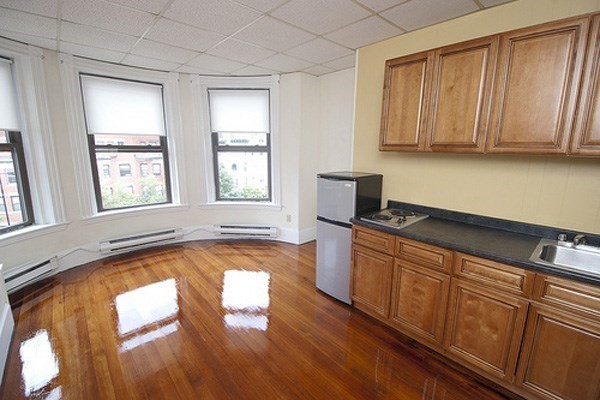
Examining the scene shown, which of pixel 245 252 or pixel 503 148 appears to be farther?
pixel 245 252

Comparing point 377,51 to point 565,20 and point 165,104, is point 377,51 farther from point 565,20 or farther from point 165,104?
point 165,104

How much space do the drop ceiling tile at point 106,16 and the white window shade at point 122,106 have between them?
54.7 inches

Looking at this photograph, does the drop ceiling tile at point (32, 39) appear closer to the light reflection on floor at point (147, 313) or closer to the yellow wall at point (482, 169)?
the light reflection on floor at point (147, 313)

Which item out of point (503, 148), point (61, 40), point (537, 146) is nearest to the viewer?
point (537, 146)

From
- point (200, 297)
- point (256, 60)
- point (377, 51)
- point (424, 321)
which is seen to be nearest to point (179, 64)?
point (256, 60)

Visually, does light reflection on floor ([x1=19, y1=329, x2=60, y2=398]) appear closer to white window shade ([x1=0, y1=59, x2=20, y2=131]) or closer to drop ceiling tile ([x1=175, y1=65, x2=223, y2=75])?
white window shade ([x1=0, y1=59, x2=20, y2=131])

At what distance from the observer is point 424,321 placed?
2.07 meters

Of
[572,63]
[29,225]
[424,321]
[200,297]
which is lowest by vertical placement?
[200,297]

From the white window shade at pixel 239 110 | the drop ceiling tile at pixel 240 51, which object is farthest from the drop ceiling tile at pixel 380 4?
the white window shade at pixel 239 110

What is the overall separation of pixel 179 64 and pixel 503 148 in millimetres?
3783

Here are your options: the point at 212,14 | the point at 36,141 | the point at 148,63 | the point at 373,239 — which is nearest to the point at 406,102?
the point at 373,239

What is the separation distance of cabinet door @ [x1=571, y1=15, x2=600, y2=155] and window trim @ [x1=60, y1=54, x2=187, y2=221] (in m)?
4.39

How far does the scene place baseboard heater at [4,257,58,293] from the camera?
278 cm

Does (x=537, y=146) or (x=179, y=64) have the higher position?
(x=179, y=64)
